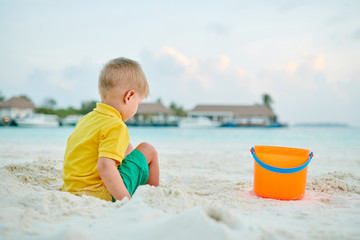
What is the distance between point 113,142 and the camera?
1.53m

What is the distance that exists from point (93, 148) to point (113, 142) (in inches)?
6.6

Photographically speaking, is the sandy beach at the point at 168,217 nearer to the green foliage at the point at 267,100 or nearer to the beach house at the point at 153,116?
the beach house at the point at 153,116

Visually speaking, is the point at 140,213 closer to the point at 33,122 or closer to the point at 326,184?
the point at 326,184

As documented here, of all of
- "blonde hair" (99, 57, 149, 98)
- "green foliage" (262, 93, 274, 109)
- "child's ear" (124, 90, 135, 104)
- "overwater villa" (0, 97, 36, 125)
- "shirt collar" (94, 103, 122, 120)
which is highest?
"green foliage" (262, 93, 274, 109)

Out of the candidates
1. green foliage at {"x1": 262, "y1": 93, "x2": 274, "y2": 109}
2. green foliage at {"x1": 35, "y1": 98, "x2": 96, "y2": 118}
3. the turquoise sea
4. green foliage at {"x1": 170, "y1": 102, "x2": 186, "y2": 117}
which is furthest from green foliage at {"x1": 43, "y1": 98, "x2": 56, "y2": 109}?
green foliage at {"x1": 262, "y1": 93, "x2": 274, "y2": 109}

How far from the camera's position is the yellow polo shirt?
1543mm

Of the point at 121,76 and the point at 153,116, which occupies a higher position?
the point at 121,76

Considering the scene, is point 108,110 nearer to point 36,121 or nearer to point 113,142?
point 113,142

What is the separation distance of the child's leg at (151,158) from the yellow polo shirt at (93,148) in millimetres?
165

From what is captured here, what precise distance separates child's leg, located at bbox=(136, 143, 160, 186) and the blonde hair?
0.36 meters

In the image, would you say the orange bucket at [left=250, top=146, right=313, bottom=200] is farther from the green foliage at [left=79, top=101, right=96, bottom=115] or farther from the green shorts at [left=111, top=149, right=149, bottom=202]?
the green foliage at [left=79, top=101, right=96, bottom=115]

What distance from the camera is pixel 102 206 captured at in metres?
1.34

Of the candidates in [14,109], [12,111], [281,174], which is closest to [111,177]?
[281,174]

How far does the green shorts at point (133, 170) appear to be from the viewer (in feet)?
5.41
